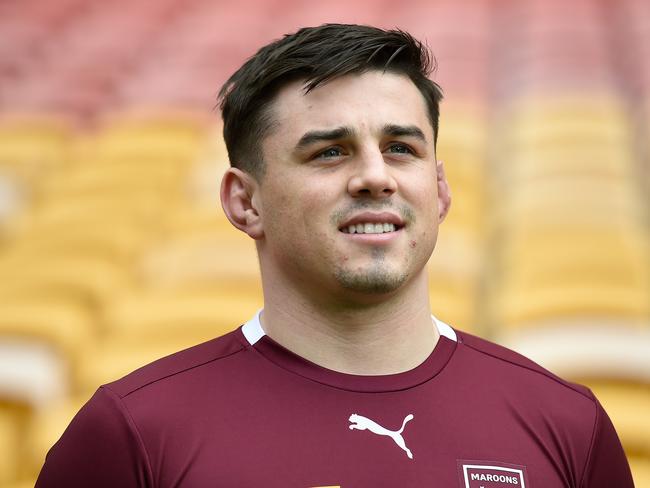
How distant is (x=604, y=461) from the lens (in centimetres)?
113

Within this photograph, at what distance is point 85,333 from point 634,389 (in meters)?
1.41

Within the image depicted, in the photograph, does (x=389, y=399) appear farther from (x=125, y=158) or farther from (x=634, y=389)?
(x=125, y=158)

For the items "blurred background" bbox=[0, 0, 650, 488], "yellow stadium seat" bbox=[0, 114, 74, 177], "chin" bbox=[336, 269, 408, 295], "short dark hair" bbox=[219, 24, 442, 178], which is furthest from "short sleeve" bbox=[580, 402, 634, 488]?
"yellow stadium seat" bbox=[0, 114, 74, 177]

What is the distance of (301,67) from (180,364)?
34 centimetres

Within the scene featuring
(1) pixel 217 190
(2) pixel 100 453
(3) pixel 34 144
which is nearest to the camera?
(2) pixel 100 453

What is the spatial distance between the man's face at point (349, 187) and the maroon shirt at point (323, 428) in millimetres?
115

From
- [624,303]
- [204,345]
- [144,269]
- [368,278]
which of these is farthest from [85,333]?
[368,278]

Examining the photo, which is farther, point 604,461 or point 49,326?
point 49,326

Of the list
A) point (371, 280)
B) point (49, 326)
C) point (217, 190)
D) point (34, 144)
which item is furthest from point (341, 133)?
point (34, 144)

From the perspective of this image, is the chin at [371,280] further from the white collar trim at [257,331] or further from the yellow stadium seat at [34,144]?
the yellow stadium seat at [34,144]

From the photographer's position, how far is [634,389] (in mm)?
2324

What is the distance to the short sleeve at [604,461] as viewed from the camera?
1.12m

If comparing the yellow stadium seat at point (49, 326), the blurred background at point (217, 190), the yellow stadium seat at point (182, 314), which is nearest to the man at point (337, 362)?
the blurred background at point (217, 190)

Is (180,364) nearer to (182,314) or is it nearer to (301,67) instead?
(301,67)
